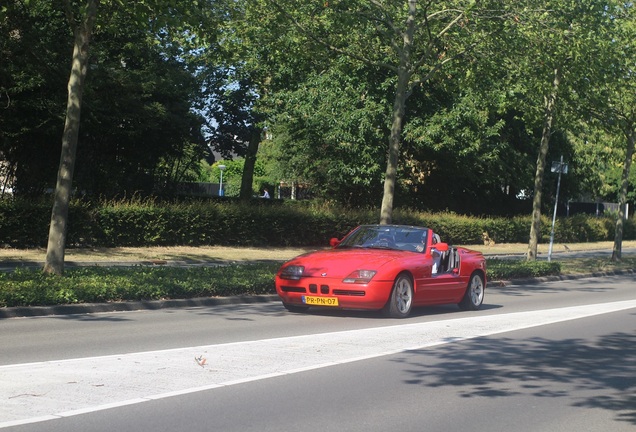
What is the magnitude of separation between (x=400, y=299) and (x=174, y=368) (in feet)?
19.4

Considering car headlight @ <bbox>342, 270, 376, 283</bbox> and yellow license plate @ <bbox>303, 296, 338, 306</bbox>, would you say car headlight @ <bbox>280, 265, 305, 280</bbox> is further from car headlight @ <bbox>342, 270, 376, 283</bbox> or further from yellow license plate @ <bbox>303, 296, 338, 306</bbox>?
car headlight @ <bbox>342, 270, 376, 283</bbox>

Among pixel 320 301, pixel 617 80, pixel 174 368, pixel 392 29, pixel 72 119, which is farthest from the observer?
pixel 617 80

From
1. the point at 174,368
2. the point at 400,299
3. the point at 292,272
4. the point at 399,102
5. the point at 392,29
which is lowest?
the point at 174,368

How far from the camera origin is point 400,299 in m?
14.0

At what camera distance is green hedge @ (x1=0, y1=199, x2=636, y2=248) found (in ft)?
82.8

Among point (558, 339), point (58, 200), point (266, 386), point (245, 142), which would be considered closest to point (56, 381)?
point (266, 386)

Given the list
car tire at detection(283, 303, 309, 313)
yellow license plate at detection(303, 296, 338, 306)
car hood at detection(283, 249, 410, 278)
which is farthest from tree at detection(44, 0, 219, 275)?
yellow license plate at detection(303, 296, 338, 306)

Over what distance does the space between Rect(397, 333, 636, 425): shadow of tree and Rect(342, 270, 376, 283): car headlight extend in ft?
7.26

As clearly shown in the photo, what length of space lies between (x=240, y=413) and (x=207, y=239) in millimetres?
23507

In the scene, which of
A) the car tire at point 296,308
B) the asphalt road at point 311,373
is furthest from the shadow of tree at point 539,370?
the car tire at point 296,308

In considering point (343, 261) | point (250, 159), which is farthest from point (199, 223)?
point (343, 261)

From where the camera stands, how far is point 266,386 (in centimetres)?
815

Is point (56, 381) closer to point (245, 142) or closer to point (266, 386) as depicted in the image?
point (266, 386)

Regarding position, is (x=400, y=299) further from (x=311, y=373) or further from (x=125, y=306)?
(x=311, y=373)
